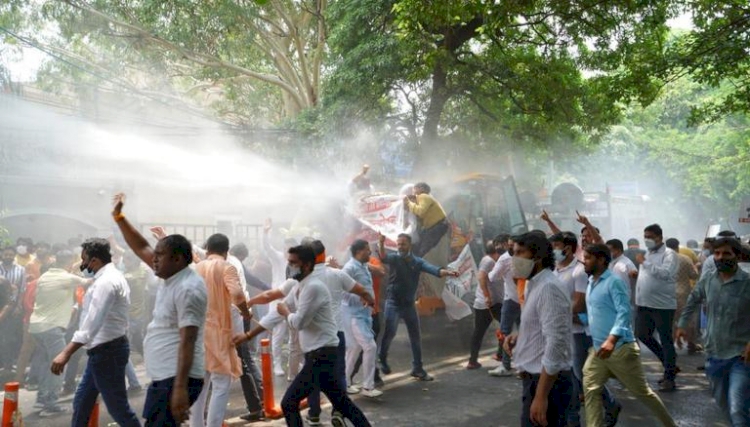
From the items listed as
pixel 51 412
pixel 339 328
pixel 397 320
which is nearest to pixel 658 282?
pixel 397 320

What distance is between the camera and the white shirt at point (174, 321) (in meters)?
3.85

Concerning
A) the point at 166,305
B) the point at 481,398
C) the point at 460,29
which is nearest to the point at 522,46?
the point at 460,29

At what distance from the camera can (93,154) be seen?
19438mm

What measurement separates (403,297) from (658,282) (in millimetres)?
3055

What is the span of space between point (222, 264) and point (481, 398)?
3.40 meters

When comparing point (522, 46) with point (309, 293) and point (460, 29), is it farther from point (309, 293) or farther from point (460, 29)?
point (309, 293)

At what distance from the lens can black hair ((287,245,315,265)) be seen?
5160mm

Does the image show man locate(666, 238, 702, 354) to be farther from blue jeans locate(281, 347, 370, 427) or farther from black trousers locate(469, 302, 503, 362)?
blue jeans locate(281, 347, 370, 427)

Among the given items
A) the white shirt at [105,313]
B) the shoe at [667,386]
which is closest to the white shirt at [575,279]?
the shoe at [667,386]

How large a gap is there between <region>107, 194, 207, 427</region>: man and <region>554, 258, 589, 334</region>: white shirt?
A: 358cm

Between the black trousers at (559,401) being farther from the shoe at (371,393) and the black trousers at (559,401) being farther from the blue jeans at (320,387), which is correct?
the shoe at (371,393)

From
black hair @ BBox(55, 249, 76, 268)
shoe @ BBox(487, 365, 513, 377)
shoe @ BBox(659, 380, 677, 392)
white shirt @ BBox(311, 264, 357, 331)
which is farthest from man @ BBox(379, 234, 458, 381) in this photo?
black hair @ BBox(55, 249, 76, 268)

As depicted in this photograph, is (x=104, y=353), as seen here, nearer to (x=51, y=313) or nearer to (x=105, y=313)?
(x=105, y=313)

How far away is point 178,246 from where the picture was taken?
4031 mm
